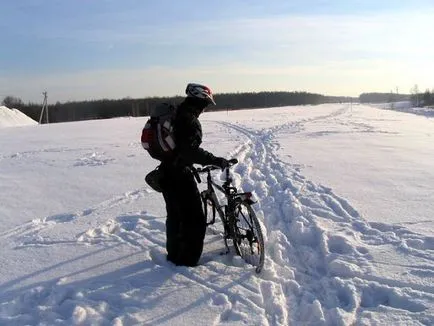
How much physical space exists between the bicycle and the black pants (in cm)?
24

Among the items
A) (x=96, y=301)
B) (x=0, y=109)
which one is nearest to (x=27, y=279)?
(x=96, y=301)

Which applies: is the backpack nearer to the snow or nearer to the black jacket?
the black jacket

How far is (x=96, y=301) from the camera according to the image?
4.50 m

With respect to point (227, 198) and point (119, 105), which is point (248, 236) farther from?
point (119, 105)

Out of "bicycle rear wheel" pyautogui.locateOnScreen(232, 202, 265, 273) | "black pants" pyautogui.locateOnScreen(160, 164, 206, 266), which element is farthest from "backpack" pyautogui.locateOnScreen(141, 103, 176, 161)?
"bicycle rear wheel" pyautogui.locateOnScreen(232, 202, 265, 273)

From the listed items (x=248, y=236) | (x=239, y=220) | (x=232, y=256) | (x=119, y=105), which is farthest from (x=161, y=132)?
(x=119, y=105)

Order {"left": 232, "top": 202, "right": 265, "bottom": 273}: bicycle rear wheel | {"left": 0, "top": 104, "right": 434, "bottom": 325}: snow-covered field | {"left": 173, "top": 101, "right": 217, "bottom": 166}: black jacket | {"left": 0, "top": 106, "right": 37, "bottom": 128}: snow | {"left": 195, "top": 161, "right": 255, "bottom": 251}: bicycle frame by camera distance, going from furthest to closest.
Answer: {"left": 0, "top": 106, "right": 37, "bottom": 128}: snow → {"left": 195, "top": 161, "right": 255, "bottom": 251}: bicycle frame → {"left": 232, "top": 202, "right": 265, "bottom": 273}: bicycle rear wheel → {"left": 173, "top": 101, "right": 217, "bottom": 166}: black jacket → {"left": 0, "top": 104, "right": 434, "bottom": 325}: snow-covered field

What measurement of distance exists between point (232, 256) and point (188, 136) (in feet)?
5.49

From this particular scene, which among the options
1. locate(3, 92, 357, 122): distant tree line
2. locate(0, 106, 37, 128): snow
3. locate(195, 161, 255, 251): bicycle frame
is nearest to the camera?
locate(195, 161, 255, 251): bicycle frame

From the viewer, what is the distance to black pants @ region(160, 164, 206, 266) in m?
5.20

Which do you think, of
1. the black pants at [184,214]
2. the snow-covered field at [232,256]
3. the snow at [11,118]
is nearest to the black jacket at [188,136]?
the black pants at [184,214]

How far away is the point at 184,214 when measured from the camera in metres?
5.21

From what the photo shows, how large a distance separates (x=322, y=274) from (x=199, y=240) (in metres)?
1.43

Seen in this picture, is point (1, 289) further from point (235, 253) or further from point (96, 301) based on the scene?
point (235, 253)
